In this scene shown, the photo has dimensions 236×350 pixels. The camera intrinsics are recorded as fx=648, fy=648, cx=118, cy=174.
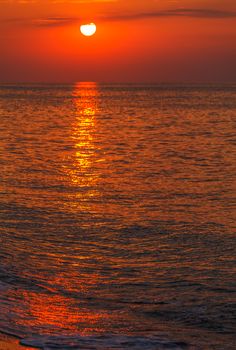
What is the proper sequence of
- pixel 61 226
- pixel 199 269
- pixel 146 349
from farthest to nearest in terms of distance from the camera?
1. pixel 61 226
2. pixel 199 269
3. pixel 146 349

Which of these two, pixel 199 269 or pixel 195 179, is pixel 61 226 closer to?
pixel 199 269

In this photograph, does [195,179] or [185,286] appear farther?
[195,179]

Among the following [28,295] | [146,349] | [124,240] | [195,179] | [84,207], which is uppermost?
[195,179]

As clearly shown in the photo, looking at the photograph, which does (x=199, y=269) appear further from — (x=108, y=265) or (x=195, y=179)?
(x=195, y=179)

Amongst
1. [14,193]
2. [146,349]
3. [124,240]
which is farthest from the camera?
[14,193]

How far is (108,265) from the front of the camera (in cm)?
1259

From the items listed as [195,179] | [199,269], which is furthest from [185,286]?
[195,179]

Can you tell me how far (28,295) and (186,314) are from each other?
2614mm

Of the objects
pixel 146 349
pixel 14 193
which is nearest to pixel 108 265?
pixel 146 349

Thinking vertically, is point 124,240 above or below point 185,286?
above

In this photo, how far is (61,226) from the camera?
1585 centimetres

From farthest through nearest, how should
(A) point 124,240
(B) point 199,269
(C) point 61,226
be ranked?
(C) point 61,226
(A) point 124,240
(B) point 199,269

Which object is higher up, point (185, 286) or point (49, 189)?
point (49, 189)

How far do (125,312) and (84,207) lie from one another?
848 cm
